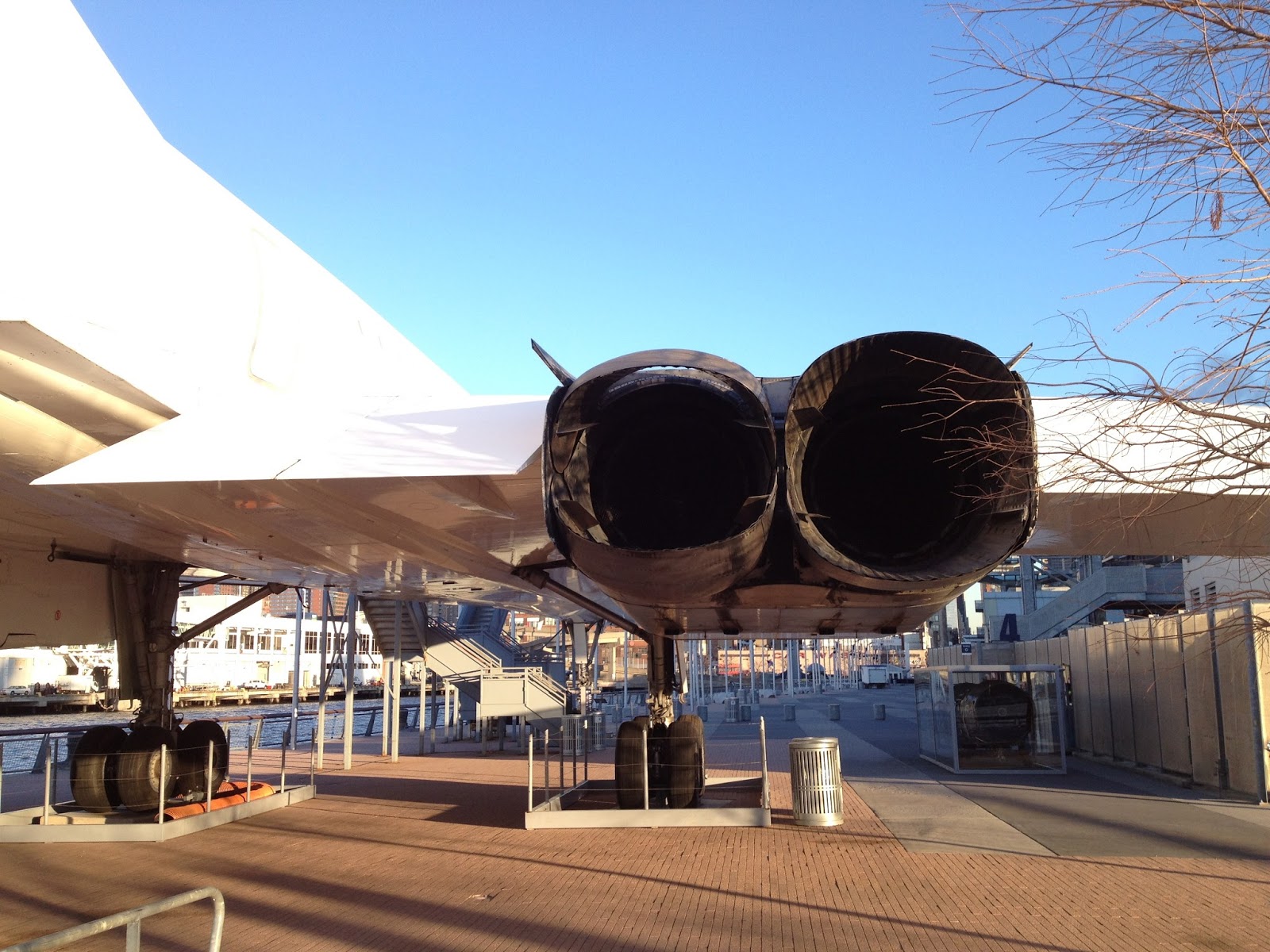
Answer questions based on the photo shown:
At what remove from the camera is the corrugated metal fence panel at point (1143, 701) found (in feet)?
47.5

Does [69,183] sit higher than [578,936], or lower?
higher

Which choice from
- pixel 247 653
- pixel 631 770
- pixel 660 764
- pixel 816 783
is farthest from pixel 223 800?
pixel 247 653

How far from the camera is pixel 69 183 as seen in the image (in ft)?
18.1

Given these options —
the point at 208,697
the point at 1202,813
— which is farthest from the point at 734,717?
the point at 208,697

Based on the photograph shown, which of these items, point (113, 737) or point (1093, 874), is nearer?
point (1093, 874)

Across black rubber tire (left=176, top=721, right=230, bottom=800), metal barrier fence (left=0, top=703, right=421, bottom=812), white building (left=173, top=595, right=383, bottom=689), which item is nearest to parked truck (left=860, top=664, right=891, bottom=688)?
white building (left=173, top=595, right=383, bottom=689)

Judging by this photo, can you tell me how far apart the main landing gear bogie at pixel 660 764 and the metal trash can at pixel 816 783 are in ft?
3.49

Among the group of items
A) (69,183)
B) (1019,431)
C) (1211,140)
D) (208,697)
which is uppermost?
(69,183)

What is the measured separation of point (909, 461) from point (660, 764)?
6929 millimetres

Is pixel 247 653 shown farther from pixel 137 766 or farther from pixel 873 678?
pixel 137 766

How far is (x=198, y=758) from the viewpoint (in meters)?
Answer: 12.0

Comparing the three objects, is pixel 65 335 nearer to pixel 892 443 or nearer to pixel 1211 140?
pixel 892 443

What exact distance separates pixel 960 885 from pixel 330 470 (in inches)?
222

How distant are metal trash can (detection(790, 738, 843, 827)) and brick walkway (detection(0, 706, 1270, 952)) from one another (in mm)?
283
